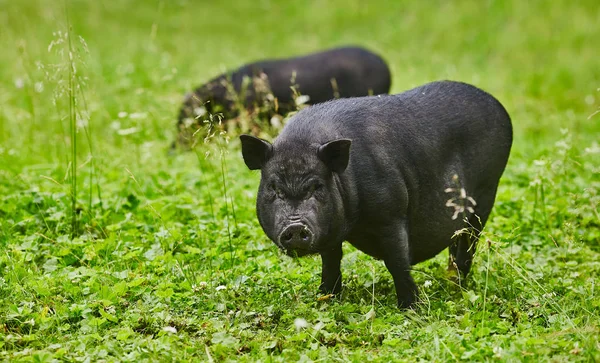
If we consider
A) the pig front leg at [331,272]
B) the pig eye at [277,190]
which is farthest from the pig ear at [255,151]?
the pig front leg at [331,272]

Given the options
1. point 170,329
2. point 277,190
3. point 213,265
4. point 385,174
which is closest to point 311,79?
point 213,265

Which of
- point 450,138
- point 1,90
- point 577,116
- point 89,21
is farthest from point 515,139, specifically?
point 89,21

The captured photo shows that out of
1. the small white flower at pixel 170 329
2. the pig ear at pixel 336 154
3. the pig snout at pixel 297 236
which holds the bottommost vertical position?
the small white flower at pixel 170 329

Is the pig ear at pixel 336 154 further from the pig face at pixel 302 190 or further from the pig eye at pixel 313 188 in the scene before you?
the pig eye at pixel 313 188

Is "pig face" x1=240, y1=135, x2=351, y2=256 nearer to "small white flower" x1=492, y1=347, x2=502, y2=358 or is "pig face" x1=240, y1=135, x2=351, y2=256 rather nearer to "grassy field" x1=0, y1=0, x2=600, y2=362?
"grassy field" x1=0, y1=0, x2=600, y2=362

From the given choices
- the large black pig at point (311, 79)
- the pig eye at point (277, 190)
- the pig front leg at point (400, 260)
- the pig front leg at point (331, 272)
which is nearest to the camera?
the pig eye at point (277, 190)

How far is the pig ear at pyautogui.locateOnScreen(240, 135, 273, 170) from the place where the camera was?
4527mm

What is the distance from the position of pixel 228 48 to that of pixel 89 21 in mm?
3457

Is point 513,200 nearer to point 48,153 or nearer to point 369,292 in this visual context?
point 369,292

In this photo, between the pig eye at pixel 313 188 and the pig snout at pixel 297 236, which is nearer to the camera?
the pig snout at pixel 297 236

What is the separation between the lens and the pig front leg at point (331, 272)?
197 inches

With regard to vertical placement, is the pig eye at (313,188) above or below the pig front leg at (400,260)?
above

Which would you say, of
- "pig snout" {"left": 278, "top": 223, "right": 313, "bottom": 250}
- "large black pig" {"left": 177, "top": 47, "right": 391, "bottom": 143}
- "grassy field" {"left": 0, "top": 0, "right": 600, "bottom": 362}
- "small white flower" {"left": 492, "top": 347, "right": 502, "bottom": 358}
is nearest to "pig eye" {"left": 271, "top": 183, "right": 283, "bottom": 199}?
"pig snout" {"left": 278, "top": 223, "right": 313, "bottom": 250}

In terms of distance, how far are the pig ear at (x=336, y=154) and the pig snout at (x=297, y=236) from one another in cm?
41
